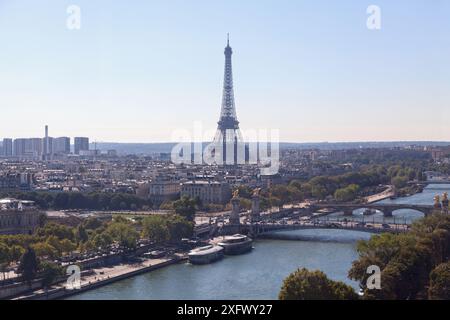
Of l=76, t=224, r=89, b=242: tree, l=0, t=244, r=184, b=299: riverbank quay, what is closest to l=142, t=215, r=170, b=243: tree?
l=0, t=244, r=184, b=299: riverbank quay

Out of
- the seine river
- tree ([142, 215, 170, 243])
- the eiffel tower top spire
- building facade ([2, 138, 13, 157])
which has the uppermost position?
the eiffel tower top spire

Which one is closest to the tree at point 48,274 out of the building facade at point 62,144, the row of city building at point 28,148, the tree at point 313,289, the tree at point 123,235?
the tree at point 123,235

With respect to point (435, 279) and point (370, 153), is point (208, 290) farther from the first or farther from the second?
point (370, 153)

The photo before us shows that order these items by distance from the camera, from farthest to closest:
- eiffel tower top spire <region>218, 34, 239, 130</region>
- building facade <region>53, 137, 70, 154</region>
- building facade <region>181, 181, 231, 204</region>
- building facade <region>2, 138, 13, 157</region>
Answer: building facade <region>53, 137, 70, 154</region> → building facade <region>2, 138, 13, 157</region> → eiffel tower top spire <region>218, 34, 239, 130</region> → building facade <region>181, 181, 231, 204</region>

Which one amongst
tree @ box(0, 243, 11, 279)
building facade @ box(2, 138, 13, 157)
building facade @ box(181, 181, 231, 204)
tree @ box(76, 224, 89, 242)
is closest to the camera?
tree @ box(0, 243, 11, 279)

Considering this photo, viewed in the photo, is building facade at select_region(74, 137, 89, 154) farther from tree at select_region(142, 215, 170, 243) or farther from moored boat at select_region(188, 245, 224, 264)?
moored boat at select_region(188, 245, 224, 264)

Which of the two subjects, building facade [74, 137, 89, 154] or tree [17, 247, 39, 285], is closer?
tree [17, 247, 39, 285]
